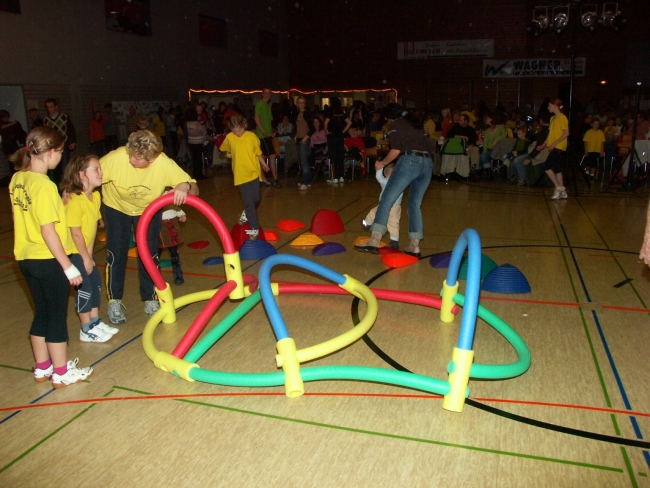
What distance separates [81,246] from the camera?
4.02m

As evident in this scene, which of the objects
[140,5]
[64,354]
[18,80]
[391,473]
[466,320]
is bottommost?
[391,473]

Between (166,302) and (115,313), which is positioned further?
(115,313)

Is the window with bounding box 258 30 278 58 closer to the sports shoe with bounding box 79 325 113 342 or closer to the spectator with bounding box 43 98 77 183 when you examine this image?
the spectator with bounding box 43 98 77 183

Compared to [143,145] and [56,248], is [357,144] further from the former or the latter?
[56,248]

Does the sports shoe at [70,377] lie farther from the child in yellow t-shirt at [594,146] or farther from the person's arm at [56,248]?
the child in yellow t-shirt at [594,146]

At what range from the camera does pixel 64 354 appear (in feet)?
12.1

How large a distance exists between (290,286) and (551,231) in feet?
14.7

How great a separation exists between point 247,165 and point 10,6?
10594 millimetres

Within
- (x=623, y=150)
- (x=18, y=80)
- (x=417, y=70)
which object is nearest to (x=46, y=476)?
(x=623, y=150)

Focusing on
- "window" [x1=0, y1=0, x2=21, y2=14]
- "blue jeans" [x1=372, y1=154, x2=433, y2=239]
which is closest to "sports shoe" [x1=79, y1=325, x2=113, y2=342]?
"blue jeans" [x1=372, y1=154, x2=433, y2=239]

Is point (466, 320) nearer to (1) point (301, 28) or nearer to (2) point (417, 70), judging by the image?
(2) point (417, 70)

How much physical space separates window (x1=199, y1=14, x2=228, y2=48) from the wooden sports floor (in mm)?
17631

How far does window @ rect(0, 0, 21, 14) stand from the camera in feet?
45.0

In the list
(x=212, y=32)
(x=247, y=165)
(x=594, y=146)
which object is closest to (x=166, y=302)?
(x=247, y=165)
